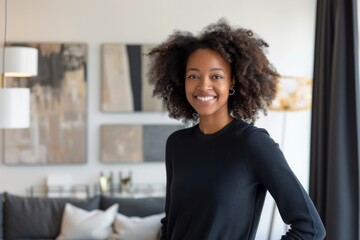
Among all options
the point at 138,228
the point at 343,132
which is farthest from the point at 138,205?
the point at 343,132

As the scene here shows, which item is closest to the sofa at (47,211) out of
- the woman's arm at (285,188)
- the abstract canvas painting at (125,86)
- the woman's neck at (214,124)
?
the abstract canvas painting at (125,86)

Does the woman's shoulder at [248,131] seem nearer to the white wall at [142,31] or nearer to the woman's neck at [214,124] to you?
the woman's neck at [214,124]

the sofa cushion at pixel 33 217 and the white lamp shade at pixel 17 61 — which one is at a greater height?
the white lamp shade at pixel 17 61

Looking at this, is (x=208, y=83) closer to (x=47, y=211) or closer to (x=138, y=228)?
(x=138, y=228)

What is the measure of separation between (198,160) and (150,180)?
345 centimetres

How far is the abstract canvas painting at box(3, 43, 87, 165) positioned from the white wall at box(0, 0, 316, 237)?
0.08 meters

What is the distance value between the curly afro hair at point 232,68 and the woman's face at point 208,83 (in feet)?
0.09

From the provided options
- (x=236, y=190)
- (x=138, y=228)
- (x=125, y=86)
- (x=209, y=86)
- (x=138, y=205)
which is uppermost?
(x=125, y=86)

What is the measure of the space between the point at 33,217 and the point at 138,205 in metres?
0.81

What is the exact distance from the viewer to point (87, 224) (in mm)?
4020

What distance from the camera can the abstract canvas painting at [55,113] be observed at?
4828mm

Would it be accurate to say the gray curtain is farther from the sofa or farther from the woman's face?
the woman's face

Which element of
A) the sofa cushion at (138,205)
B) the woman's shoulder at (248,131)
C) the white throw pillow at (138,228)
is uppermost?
the woman's shoulder at (248,131)

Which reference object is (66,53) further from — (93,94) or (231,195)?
(231,195)
